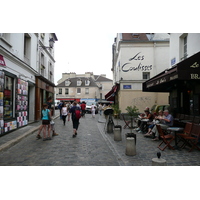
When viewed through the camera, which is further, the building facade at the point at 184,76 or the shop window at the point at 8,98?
the shop window at the point at 8,98

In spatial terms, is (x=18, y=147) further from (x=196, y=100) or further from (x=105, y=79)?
(x=105, y=79)

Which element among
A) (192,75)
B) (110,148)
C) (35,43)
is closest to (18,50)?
(35,43)

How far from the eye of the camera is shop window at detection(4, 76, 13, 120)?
374 inches

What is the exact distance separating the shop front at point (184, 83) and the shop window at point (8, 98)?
23.1ft

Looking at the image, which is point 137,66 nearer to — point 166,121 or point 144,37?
point 144,37

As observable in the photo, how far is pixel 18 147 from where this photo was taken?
7.11 metres

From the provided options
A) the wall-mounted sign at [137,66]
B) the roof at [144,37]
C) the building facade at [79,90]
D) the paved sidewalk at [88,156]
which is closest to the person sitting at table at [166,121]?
the paved sidewalk at [88,156]

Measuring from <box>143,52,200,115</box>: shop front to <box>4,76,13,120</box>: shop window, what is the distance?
7.04m

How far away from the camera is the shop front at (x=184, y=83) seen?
20.5ft

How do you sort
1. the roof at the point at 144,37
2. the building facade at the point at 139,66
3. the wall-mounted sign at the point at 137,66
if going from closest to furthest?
the building facade at the point at 139,66 → the wall-mounted sign at the point at 137,66 → the roof at the point at 144,37

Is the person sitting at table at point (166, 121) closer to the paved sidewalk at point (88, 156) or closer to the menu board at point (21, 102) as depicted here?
the paved sidewalk at point (88, 156)

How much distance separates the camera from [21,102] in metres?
11.7

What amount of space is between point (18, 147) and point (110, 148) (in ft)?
10.8

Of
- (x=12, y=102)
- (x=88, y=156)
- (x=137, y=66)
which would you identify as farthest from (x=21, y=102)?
(x=137, y=66)
